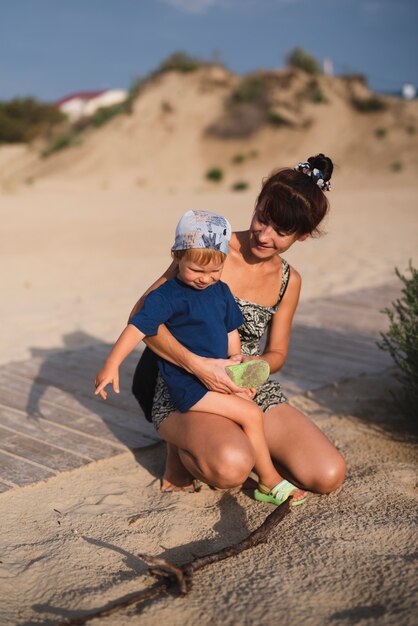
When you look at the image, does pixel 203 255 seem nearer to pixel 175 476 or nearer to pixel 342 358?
pixel 175 476

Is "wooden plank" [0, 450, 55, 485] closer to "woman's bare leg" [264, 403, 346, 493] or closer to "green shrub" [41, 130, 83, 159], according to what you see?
"woman's bare leg" [264, 403, 346, 493]

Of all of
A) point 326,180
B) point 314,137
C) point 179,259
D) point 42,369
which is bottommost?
point 42,369

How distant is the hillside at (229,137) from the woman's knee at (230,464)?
20811mm

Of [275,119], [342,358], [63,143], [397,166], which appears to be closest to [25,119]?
[63,143]

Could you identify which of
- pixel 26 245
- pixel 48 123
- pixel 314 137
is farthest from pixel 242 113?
pixel 26 245

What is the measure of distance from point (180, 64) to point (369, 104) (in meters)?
8.09

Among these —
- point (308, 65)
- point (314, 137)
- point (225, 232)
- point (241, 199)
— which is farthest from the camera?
point (308, 65)

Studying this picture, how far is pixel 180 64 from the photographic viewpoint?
29969 mm

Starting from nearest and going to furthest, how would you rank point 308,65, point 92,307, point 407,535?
1. point 407,535
2. point 92,307
3. point 308,65

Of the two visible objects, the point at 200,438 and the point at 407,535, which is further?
the point at 200,438

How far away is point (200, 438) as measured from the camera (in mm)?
2967

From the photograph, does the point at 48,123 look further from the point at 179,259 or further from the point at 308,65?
the point at 179,259

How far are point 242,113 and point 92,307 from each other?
69.3 feet

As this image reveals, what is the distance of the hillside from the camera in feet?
81.1
